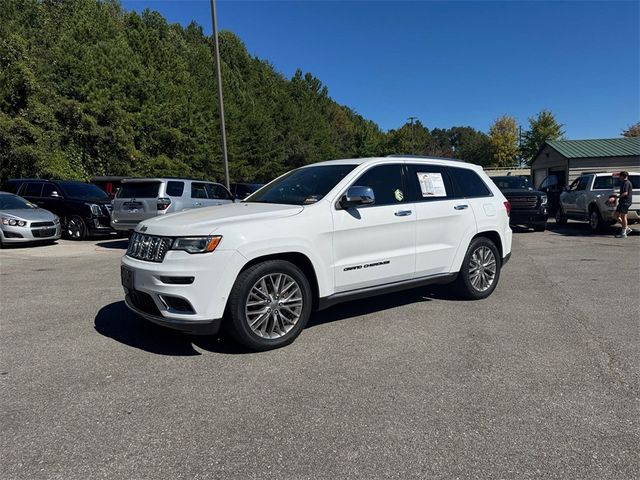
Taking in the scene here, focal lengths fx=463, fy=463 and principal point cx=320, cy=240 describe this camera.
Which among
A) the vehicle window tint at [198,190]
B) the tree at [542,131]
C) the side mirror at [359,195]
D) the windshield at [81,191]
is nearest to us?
the side mirror at [359,195]

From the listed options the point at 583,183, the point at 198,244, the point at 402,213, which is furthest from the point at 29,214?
the point at 583,183

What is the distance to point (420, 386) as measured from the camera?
3486 millimetres

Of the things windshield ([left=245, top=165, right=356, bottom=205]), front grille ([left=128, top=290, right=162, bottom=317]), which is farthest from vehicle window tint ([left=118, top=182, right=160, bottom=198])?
front grille ([left=128, top=290, right=162, bottom=317])

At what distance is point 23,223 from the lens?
447 inches

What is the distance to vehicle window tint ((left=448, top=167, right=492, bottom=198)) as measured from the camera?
576 centimetres

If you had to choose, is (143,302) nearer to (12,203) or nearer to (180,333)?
(180,333)

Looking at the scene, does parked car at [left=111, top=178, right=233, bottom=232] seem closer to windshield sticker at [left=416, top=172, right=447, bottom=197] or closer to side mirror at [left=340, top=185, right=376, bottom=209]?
windshield sticker at [left=416, top=172, right=447, bottom=197]

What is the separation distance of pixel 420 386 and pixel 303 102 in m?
56.5

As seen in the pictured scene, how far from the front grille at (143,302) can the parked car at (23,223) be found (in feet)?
29.4

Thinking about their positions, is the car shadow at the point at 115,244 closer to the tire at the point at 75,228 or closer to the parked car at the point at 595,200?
the tire at the point at 75,228

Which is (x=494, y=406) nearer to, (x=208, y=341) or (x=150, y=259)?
(x=208, y=341)

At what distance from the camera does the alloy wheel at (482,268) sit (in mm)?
5848

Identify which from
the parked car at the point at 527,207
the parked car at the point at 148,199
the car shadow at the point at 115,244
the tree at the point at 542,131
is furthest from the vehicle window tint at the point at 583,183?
the tree at the point at 542,131

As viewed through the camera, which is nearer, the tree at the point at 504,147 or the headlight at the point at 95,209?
the headlight at the point at 95,209
